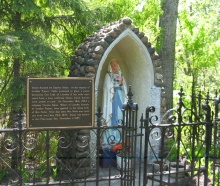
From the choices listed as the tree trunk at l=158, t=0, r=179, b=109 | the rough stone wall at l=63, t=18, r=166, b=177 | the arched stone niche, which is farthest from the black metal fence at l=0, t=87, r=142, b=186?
the tree trunk at l=158, t=0, r=179, b=109

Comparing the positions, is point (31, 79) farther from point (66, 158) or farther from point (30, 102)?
point (66, 158)

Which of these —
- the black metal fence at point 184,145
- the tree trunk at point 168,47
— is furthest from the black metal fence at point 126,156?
the tree trunk at point 168,47

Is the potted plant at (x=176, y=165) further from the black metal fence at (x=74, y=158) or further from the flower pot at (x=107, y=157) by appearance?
the flower pot at (x=107, y=157)

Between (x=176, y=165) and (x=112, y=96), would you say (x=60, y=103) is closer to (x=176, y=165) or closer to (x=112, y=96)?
(x=176, y=165)

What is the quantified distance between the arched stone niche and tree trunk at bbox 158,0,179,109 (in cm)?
140

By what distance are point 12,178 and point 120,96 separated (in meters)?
2.60

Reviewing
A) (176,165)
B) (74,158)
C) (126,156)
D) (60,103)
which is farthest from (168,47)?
(60,103)

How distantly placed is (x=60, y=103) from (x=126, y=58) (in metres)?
3.31

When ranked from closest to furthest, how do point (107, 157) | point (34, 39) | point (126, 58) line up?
point (34, 39) → point (107, 157) → point (126, 58)

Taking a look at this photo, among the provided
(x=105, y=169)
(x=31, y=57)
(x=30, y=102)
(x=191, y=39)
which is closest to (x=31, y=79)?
(x=30, y=102)

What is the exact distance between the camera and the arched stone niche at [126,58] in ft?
22.0

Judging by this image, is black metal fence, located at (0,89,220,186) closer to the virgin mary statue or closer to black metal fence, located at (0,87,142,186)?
black metal fence, located at (0,87,142,186)

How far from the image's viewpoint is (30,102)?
4.76 m

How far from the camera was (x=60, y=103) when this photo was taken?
4.92m
